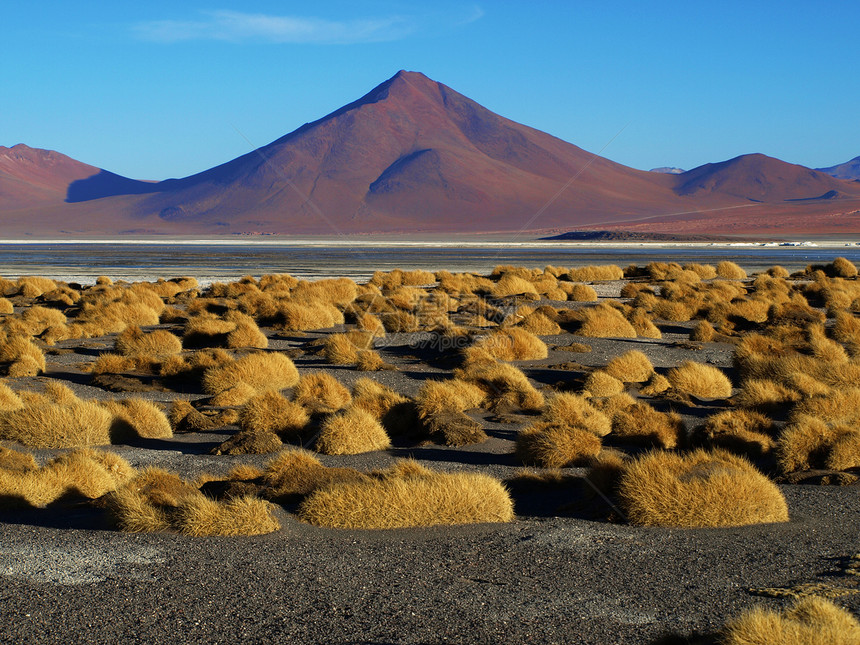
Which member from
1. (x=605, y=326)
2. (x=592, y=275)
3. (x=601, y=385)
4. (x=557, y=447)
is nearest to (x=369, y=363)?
(x=601, y=385)

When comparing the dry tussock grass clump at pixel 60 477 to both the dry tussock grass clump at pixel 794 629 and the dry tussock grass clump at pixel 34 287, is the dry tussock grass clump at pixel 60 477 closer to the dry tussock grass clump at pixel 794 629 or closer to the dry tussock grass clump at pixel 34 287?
the dry tussock grass clump at pixel 794 629

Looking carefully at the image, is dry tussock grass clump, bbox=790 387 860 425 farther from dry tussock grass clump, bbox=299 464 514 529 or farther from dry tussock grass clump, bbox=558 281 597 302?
dry tussock grass clump, bbox=558 281 597 302

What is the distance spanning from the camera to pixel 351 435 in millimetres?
10742

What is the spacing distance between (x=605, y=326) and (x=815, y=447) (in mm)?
11672

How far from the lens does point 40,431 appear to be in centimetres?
1100

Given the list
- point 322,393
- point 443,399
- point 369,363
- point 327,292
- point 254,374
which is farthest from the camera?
point 327,292

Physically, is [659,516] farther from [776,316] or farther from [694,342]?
[776,316]

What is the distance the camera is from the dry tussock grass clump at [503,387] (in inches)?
528

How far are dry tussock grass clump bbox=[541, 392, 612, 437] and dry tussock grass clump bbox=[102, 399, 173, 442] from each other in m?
5.22

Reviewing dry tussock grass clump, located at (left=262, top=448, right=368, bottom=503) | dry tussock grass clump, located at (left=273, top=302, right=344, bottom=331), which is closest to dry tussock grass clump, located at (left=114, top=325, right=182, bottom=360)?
dry tussock grass clump, located at (left=273, top=302, right=344, bottom=331)

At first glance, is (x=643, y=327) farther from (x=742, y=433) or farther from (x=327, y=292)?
(x=327, y=292)

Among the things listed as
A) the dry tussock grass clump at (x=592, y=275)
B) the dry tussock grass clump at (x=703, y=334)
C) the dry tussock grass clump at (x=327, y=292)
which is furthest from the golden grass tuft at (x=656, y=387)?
the dry tussock grass clump at (x=592, y=275)

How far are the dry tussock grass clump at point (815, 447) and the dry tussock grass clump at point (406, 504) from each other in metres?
3.45

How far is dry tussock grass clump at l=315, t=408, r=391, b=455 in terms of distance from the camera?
1062cm
